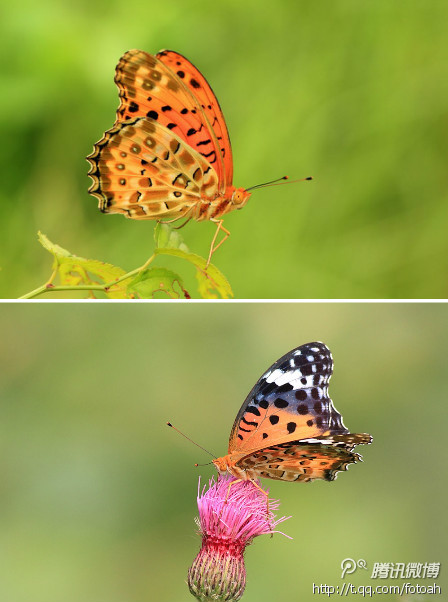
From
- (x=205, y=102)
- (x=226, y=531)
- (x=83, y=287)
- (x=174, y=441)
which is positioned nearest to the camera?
(x=83, y=287)

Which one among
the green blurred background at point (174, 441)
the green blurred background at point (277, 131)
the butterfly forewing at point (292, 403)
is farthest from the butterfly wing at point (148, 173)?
the green blurred background at point (277, 131)

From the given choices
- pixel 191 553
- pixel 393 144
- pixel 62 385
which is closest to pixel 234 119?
pixel 393 144

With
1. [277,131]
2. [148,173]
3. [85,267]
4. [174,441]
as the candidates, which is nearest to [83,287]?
[85,267]

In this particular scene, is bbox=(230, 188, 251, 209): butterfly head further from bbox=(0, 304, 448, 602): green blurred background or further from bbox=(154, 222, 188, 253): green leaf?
bbox=(0, 304, 448, 602): green blurred background

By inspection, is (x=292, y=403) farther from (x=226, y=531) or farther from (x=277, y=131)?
(x=277, y=131)

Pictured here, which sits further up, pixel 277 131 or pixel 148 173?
pixel 277 131

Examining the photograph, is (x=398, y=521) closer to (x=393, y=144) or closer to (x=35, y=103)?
(x=393, y=144)
